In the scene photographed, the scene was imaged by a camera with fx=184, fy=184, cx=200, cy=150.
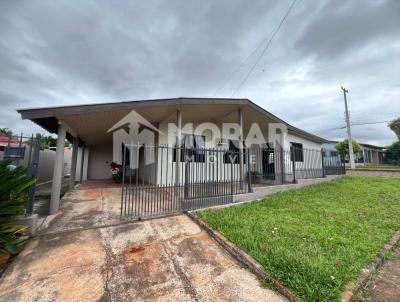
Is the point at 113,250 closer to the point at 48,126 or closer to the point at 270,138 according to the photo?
the point at 48,126

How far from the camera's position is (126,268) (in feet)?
8.67

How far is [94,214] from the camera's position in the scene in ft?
16.0

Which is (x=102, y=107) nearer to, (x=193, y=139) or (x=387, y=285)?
(x=193, y=139)

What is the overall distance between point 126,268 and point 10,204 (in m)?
2.26

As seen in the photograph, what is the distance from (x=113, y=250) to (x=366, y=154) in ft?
119

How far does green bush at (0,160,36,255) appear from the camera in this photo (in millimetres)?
2875

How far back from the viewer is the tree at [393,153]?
21969 mm

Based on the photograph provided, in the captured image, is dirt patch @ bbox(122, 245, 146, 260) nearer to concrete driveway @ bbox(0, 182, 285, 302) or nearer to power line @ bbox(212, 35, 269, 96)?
concrete driveway @ bbox(0, 182, 285, 302)

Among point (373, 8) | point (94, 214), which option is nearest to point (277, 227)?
point (94, 214)

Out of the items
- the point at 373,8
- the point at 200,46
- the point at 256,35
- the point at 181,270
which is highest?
the point at 200,46

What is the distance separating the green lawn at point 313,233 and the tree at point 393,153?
22432mm

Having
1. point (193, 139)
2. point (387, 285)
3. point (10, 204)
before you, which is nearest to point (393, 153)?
point (193, 139)

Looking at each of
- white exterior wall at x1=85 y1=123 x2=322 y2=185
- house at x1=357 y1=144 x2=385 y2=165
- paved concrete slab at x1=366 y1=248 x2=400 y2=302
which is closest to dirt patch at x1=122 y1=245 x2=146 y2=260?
white exterior wall at x1=85 y1=123 x2=322 y2=185

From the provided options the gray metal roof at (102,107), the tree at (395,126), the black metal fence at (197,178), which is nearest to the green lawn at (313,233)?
the black metal fence at (197,178)
